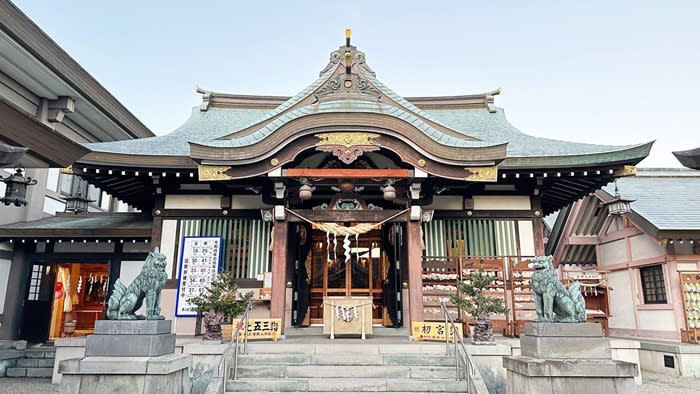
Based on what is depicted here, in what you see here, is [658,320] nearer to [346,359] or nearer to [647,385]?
[647,385]

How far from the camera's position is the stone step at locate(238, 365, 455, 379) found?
626 centimetres

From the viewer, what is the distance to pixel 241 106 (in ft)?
46.7

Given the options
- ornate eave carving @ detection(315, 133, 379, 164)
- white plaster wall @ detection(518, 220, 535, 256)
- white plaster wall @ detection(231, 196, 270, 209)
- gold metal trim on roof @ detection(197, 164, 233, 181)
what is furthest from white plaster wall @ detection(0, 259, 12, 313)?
white plaster wall @ detection(518, 220, 535, 256)

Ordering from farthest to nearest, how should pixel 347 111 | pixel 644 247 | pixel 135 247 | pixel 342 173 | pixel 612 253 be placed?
pixel 612 253
pixel 644 247
pixel 135 247
pixel 342 173
pixel 347 111

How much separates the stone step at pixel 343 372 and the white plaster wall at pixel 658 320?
834 cm

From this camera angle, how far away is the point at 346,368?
6301mm

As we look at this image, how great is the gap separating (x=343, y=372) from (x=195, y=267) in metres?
4.88

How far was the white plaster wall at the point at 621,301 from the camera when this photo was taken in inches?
510

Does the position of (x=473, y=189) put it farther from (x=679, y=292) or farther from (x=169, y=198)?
(x=169, y=198)

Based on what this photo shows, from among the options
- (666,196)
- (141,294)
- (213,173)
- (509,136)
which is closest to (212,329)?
(141,294)

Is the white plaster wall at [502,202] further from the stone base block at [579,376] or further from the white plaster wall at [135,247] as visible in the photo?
the white plaster wall at [135,247]

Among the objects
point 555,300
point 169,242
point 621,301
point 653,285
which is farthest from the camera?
point 621,301

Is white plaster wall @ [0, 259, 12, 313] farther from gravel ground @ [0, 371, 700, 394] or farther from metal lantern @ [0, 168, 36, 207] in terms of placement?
metal lantern @ [0, 168, 36, 207]

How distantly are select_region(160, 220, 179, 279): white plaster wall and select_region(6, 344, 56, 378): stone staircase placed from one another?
3677mm
